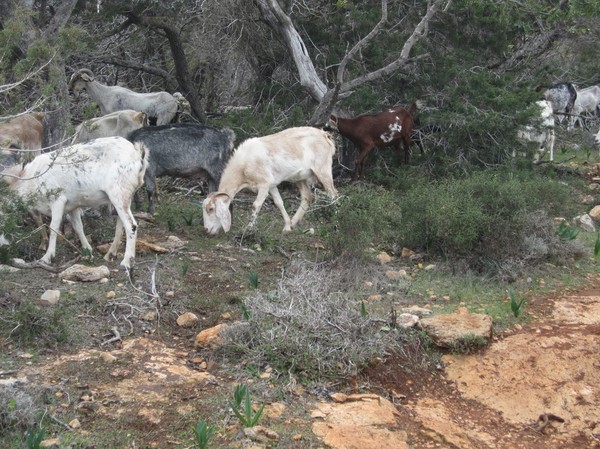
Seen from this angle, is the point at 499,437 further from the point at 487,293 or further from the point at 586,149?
the point at 586,149

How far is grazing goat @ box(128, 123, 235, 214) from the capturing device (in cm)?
1137

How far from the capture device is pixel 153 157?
37.2ft

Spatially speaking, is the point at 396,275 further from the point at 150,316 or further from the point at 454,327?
the point at 150,316

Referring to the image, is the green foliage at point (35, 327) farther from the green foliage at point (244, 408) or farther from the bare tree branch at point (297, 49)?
the bare tree branch at point (297, 49)

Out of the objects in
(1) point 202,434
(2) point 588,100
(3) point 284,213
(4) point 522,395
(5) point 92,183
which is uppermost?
(5) point 92,183

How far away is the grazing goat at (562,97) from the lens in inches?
785

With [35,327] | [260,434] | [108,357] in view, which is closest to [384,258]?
[108,357]

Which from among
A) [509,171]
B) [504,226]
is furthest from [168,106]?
[504,226]

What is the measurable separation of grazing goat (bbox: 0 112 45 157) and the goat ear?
3.03 meters

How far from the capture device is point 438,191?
32.9ft

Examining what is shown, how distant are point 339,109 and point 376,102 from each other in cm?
71

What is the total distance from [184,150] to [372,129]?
3.63m

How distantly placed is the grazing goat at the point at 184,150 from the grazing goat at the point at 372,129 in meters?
2.57

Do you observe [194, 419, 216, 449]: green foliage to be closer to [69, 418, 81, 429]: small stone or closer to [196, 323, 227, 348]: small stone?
[69, 418, 81, 429]: small stone
